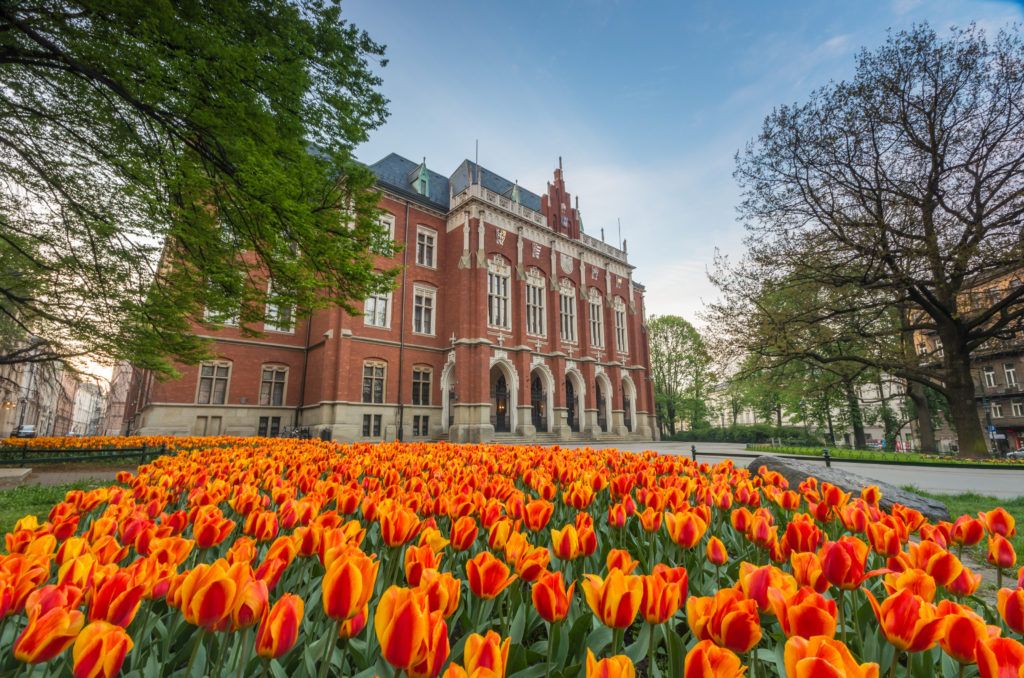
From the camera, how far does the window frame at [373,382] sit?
22.2 meters

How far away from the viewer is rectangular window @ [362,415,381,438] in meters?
22.0

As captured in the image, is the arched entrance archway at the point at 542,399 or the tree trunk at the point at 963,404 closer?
the tree trunk at the point at 963,404

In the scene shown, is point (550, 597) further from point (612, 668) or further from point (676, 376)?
point (676, 376)

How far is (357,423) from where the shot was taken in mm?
21391

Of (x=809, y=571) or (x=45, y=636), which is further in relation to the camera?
(x=809, y=571)

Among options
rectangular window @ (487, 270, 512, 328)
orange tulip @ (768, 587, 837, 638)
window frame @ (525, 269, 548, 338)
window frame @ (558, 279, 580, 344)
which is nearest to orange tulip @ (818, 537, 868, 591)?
orange tulip @ (768, 587, 837, 638)

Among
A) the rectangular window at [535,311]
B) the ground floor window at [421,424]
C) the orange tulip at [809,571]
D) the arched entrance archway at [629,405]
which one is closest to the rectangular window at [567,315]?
the rectangular window at [535,311]

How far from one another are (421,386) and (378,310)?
4.72 metres

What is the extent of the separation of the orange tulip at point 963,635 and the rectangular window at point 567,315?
95.2ft

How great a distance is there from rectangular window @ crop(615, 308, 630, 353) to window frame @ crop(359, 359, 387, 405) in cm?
1825

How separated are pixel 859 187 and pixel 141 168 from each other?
18.4 metres

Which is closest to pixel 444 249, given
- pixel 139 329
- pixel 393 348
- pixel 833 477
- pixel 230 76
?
pixel 393 348

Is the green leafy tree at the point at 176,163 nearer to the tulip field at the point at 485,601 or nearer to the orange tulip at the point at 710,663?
the tulip field at the point at 485,601

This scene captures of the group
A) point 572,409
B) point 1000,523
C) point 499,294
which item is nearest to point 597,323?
point 572,409
